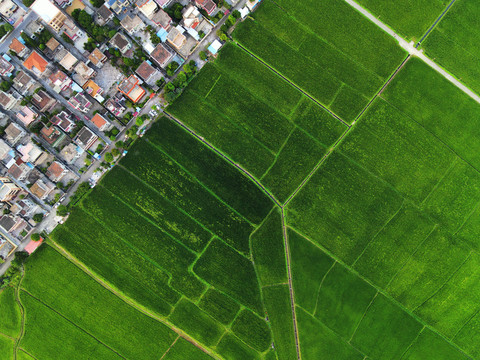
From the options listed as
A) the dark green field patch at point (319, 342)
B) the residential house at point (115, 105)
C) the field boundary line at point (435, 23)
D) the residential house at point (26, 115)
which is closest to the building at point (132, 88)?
the residential house at point (115, 105)

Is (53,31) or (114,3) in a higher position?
(114,3)

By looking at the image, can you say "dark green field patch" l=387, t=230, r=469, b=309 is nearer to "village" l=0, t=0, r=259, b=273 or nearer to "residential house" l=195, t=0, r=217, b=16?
"village" l=0, t=0, r=259, b=273

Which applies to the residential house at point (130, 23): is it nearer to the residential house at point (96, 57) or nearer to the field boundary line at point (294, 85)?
the residential house at point (96, 57)

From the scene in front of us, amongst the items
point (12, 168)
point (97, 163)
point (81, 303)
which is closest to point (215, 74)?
point (97, 163)

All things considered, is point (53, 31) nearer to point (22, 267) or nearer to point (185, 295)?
point (22, 267)

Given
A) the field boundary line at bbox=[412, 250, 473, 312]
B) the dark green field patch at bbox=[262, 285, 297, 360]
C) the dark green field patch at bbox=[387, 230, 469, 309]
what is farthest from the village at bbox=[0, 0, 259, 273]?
the field boundary line at bbox=[412, 250, 473, 312]

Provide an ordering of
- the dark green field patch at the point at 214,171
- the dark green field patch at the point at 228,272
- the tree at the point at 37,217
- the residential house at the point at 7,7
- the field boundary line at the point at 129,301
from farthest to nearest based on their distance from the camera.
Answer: the field boundary line at the point at 129,301
the dark green field patch at the point at 228,272
the dark green field patch at the point at 214,171
the tree at the point at 37,217
the residential house at the point at 7,7

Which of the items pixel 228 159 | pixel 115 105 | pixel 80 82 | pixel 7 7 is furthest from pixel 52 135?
pixel 228 159
